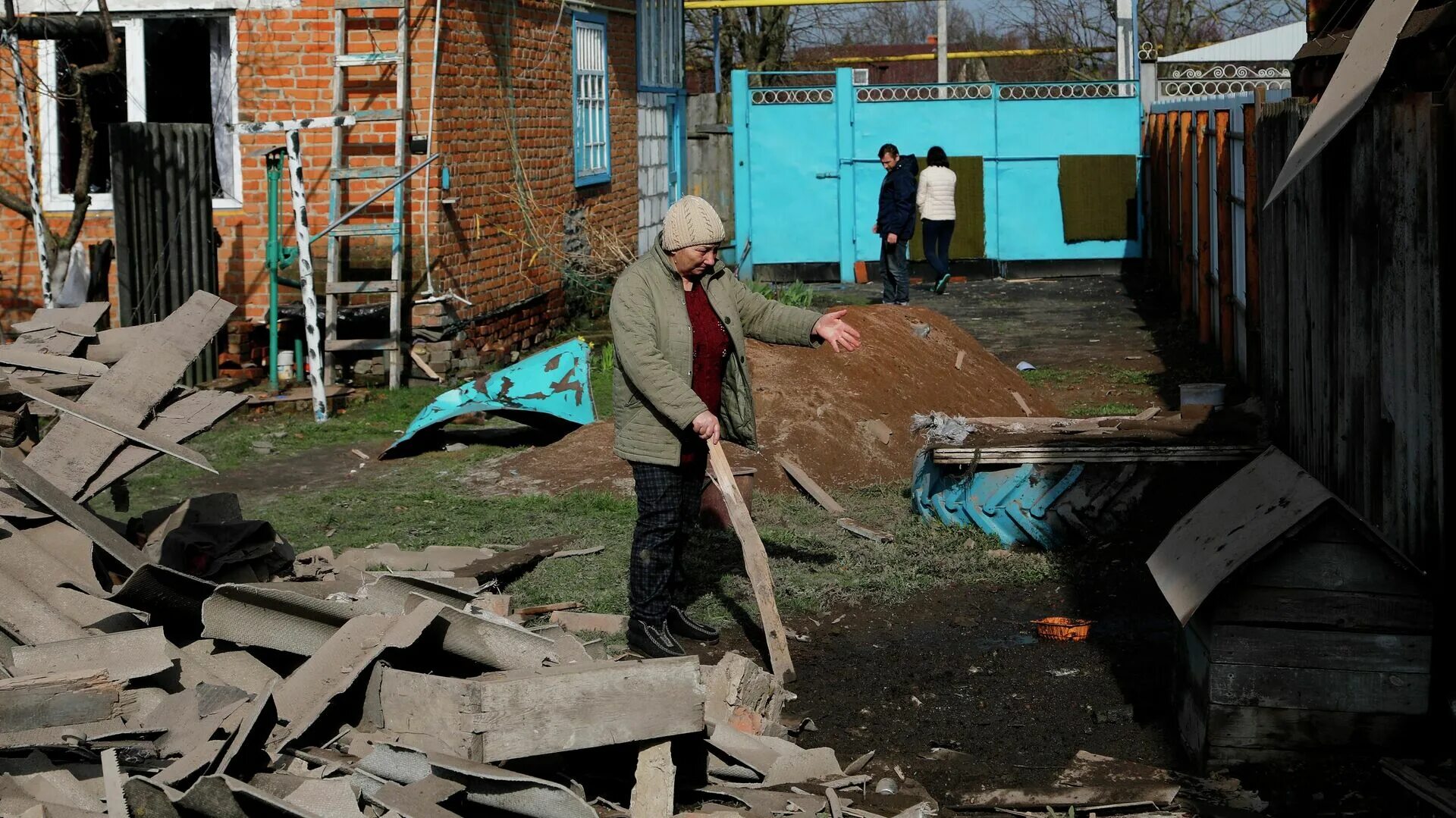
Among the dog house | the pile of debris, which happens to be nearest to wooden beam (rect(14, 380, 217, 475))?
the pile of debris

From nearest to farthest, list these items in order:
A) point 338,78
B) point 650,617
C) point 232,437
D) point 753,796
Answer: point 753,796, point 650,617, point 232,437, point 338,78

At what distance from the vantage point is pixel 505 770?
4258mm

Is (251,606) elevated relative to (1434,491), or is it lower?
lower

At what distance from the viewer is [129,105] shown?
1279cm

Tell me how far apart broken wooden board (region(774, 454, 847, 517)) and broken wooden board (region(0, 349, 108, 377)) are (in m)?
3.95

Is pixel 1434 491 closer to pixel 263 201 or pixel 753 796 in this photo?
pixel 753 796

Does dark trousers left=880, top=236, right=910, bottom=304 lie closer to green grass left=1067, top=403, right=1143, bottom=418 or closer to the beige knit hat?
green grass left=1067, top=403, right=1143, bottom=418

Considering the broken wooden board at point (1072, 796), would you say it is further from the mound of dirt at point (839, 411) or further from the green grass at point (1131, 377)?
the green grass at point (1131, 377)

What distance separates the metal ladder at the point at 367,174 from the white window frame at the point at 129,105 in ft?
3.00

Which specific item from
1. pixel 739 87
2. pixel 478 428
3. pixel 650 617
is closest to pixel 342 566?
pixel 650 617

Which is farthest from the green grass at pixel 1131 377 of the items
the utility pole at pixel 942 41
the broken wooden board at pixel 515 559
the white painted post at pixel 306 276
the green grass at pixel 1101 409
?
the utility pole at pixel 942 41

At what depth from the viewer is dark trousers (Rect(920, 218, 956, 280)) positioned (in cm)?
1891

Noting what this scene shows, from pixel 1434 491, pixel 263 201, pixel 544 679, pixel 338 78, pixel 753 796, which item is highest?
pixel 338 78

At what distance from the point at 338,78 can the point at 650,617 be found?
7562 millimetres
